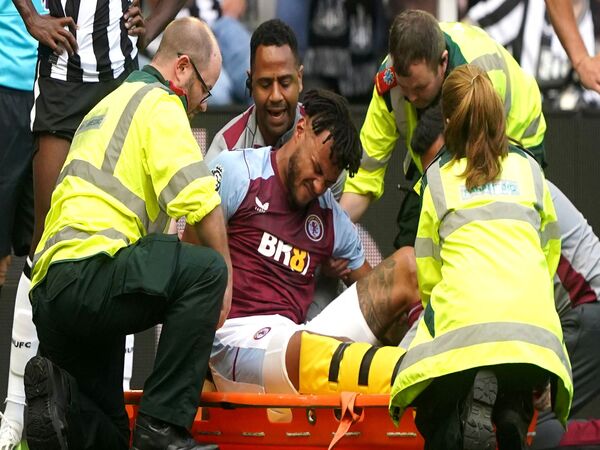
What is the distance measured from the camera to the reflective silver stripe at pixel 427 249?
4.64 metres

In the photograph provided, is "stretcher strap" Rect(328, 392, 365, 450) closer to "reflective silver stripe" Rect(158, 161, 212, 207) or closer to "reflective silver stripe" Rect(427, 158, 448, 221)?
"reflective silver stripe" Rect(427, 158, 448, 221)

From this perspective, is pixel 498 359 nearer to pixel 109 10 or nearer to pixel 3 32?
pixel 109 10

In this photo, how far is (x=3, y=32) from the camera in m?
5.87

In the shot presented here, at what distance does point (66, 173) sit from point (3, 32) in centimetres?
129

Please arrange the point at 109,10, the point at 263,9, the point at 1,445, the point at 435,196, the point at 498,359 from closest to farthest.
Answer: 1. the point at 498,359
2. the point at 435,196
3. the point at 1,445
4. the point at 109,10
5. the point at 263,9

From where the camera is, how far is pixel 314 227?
5.46 meters

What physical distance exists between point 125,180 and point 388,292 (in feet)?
3.54

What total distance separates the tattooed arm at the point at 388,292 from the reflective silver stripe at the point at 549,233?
610 mm

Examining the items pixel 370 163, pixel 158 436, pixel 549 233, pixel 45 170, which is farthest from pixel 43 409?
pixel 370 163

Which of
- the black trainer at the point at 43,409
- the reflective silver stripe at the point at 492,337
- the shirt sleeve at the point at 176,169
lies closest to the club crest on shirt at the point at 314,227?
the shirt sleeve at the point at 176,169

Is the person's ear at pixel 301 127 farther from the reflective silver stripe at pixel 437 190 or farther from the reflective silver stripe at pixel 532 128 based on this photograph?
the reflective silver stripe at pixel 532 128

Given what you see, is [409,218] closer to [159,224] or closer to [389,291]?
[389,291]

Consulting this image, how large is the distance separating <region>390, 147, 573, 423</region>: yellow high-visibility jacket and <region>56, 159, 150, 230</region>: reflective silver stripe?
93 centimetres

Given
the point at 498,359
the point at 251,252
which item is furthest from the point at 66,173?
the point at 498,359
